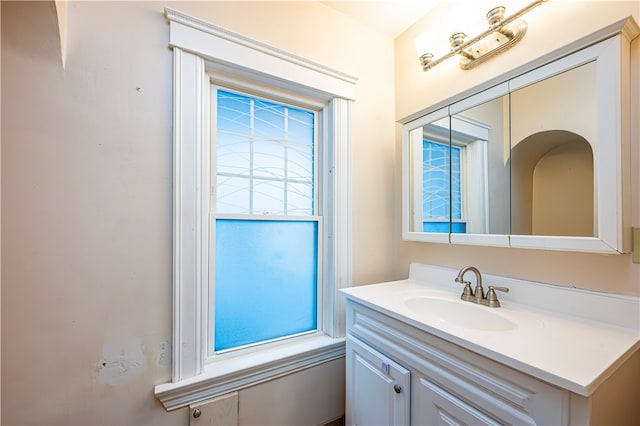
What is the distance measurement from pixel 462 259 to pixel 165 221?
1344 mm

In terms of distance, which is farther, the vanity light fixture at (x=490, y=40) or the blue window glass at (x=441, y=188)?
the blue window glass at (x=441, y=188)

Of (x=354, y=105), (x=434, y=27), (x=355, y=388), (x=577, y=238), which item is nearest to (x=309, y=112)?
(x=354, y=105)

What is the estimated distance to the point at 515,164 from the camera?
1.05m

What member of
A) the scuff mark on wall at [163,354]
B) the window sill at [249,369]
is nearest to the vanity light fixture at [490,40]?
the window sill at [249,369]

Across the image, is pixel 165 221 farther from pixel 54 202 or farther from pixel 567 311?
pixel 567 311

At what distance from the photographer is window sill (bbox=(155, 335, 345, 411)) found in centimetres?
103

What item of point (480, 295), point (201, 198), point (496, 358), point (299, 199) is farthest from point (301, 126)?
point (496, 358)

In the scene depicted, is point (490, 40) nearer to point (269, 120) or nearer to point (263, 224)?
point (269, 120)

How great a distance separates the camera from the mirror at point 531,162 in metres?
0.81

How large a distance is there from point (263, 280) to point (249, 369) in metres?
0.39

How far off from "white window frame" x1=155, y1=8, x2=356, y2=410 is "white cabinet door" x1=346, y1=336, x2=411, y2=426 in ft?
0.72

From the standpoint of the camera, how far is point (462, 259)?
1.29 meters

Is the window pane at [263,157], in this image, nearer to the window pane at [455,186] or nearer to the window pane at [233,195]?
the window pane at [233,195]

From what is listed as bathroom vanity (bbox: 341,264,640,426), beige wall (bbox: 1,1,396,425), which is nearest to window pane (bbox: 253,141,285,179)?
beige wall (bbox: 1,1,396,425)
